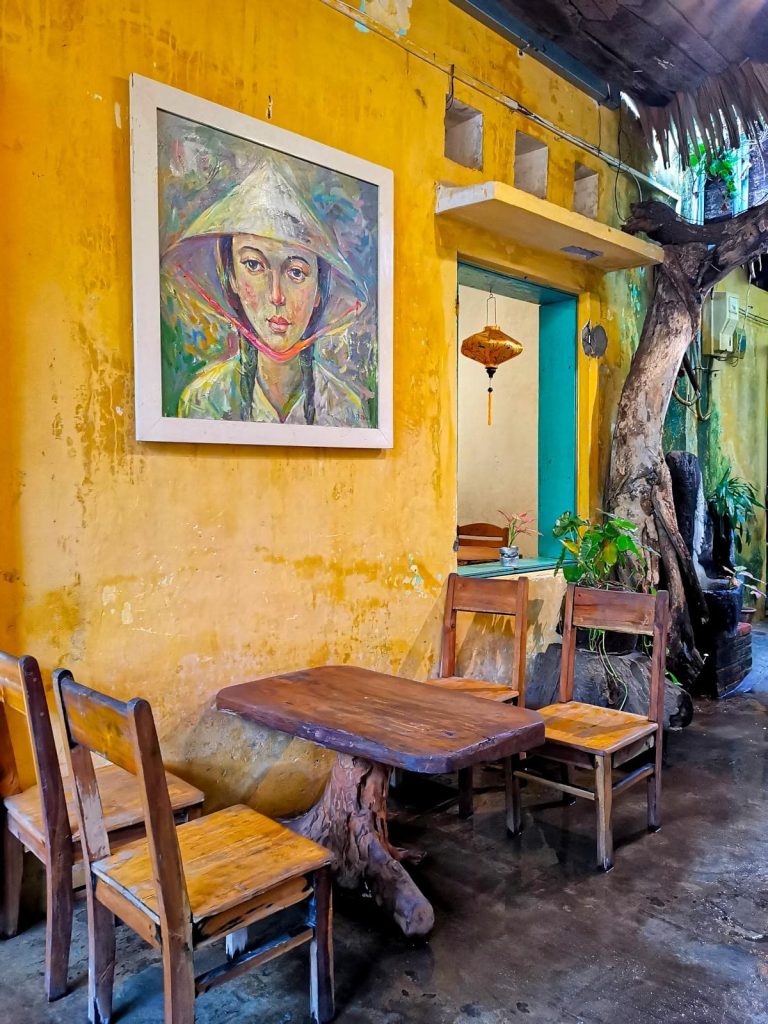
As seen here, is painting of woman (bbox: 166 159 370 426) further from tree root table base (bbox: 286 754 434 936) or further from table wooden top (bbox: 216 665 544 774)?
tree root table base (bbox: 286 754 434 936)

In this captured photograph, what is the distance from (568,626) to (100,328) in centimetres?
226

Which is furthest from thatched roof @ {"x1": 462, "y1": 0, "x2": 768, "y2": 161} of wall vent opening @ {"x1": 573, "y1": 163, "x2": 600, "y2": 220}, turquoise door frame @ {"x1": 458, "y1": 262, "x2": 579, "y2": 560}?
turquoise door frame @ {"x1": 458, "y1": 262, "x2": 579, "y2": 560}

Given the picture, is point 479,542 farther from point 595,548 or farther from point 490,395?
point 490,395

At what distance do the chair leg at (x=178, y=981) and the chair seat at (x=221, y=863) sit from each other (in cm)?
7

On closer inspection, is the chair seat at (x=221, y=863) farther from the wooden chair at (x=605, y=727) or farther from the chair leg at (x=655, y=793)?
the chair leg at (x=655, y=793)

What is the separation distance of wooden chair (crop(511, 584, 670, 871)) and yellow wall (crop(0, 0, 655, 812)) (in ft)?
2.46

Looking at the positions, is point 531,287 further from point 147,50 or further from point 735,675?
point 735,675

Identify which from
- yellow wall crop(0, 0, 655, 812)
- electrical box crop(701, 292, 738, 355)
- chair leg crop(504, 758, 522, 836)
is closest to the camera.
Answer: yellow wall crop(0, 0, 655, 812)

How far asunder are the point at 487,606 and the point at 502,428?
2.60 meters

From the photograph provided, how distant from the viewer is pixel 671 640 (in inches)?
197

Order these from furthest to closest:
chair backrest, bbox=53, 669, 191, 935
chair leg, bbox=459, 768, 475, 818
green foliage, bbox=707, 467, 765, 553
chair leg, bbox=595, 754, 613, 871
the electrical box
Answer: the electrical box < green foliage, bbox=707, 467, 765, 553 < chair leg, bbox=459, 768, 475, 818 < chair leg, bbox=595, 754, 613, 871 < chair backrest, bbox=53, 669, 191, 935

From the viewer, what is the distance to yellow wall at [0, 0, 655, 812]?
248cm

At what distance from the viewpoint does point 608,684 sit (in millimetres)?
4117

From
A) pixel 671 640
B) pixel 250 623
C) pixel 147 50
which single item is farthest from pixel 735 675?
pixel 147 50
